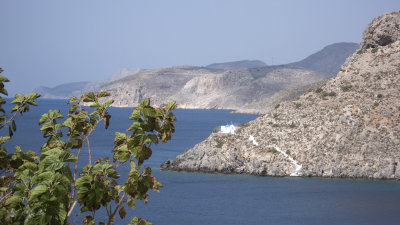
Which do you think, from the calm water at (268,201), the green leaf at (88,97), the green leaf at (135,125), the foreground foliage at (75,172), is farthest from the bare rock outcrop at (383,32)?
the green leaf at (135,125)

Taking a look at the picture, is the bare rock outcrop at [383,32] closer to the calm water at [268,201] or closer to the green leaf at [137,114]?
the calm water at [268,201]

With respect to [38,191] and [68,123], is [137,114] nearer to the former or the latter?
[68,123]

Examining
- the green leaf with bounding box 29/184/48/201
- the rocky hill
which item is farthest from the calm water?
the green leaf with bounding box 29/184/48/201

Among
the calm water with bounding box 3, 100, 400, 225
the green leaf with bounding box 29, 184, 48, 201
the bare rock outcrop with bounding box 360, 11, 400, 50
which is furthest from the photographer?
the bare rock outcrop with bounding box 360, 11, 400, 50

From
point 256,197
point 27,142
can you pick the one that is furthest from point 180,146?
point 256,197

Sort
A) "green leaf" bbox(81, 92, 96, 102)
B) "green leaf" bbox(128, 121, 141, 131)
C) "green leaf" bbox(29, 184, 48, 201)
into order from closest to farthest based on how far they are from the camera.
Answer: "green leaf" bbox(29, 184, 48, 201), "green leaf" bbox(128, 121, 141, 131), "green leaf" bbox(81, 92, 96, 102)

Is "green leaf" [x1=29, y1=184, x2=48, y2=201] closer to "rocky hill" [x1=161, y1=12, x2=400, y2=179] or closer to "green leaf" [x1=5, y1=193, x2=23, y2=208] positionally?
"green leaf" [x1=5, y1=193, x2=23, y2=208]

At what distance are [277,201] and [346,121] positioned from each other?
52.9 feet

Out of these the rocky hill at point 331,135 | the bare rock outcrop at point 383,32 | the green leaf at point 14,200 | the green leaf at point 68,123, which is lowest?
the rocky hill at point 331,135

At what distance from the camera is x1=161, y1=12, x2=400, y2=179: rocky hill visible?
58500 mm

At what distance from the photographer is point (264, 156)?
61.2 m

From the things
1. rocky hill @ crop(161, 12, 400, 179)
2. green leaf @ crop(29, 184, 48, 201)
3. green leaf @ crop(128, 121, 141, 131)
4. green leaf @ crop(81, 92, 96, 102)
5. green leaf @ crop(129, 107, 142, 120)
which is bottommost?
rocky hill @ crop(161, 12, 400, 179)

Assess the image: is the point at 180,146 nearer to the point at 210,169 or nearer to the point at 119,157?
the point at 210,169

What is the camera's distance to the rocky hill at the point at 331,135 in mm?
58500
